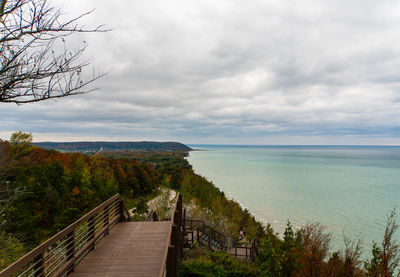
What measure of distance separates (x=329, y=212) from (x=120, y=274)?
56044mm

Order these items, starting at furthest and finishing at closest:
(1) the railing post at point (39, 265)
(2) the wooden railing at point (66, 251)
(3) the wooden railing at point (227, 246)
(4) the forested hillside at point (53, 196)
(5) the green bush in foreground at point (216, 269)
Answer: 1. (4) the forested hillside at point (53, 196)
2. (3) the wooden railing at point (227, 246)
3. (5) the green bush in foreground at point (216, 269)
4. (1) the railing post at point (39, 265)
5. (2) the wooden railing at point (66, 251)

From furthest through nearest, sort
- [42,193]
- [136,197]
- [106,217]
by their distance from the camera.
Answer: [136,197]
[42,193]
[106,217]

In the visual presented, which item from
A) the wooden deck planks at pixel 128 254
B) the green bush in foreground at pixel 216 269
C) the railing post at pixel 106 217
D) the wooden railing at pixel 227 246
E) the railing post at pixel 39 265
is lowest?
the wooden railing at pixel 227 246

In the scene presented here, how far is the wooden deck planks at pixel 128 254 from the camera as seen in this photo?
6008 millimetres

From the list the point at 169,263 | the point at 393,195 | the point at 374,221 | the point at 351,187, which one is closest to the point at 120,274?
the point at 169,263

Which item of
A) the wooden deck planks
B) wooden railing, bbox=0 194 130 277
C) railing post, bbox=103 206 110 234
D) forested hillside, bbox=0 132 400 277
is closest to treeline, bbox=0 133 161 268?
forested hillside, bbox=0 132 400 277

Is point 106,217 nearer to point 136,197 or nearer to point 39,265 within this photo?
point 39,265

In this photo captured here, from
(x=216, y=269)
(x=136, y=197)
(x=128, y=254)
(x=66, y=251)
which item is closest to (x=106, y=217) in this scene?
(x=128, y=254)

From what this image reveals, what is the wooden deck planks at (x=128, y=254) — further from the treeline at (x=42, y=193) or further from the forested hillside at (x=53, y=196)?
the treeline at (x=42, y=193)

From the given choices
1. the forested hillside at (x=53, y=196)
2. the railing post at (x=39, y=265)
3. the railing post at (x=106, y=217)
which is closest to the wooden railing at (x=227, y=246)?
the forested hillside at (x=53, y=196)

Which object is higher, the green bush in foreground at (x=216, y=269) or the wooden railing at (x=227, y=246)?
the green bush in foreground at (x=216, y=269)

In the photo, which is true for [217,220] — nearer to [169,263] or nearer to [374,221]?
[169,263]

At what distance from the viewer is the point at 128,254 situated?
6.96 metres

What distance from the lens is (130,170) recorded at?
212 ft
